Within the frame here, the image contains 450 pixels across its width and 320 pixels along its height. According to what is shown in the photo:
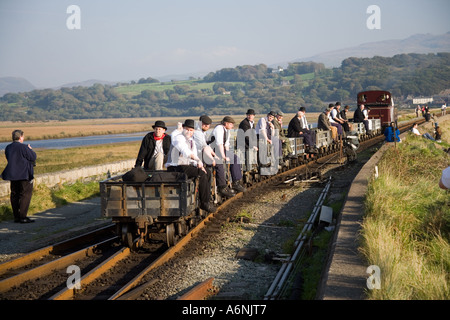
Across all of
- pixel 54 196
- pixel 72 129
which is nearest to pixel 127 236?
pixel 54 196

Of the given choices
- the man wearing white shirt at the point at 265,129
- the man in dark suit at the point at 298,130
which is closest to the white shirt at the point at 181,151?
the man wearing white shirt at the point at 265,129

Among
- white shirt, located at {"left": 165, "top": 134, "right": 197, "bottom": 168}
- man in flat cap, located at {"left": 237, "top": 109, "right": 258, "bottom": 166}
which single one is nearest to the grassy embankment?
white shirt, located at {"left": 165, "top": 134, "right": 197, "bottom": 168}

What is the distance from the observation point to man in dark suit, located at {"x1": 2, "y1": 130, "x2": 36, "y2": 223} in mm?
→ 13562

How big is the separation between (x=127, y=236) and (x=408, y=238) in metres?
4.83

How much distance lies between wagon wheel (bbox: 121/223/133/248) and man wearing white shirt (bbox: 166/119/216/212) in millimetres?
1454

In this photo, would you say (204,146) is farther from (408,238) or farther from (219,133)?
(408,238)

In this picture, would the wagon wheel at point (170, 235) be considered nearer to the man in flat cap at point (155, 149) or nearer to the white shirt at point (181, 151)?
the white shirt at point (181, 151)

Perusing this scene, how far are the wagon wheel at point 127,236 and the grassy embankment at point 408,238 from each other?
410cm

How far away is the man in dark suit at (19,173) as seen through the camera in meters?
13.6

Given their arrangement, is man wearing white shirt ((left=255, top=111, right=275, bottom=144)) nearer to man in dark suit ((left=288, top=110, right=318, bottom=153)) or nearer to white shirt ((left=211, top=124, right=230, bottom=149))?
man in dark suit ((left=288, top=110, right=318, bottom=153))

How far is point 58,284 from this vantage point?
8.45 metres

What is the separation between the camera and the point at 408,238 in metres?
9.41

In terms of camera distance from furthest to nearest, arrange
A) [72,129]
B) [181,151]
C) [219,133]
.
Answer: [72,129]
[219,133]
[181,151]
